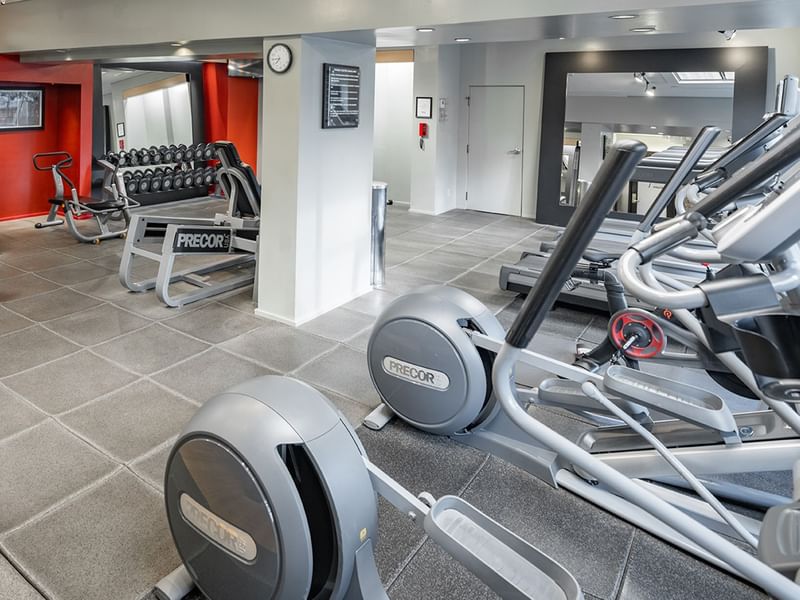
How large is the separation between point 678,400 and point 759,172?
4.10ft

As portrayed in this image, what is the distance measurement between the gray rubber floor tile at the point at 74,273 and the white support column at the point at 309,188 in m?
1.82

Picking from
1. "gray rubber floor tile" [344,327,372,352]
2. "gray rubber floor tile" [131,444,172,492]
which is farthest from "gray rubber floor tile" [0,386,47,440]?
"gray rubber floor tile" [344,327,372,352]

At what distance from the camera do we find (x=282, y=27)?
12.4 ft

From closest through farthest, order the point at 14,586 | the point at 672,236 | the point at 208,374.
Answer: the point at 672,236 < the point at 14,586 < the point at 208,374

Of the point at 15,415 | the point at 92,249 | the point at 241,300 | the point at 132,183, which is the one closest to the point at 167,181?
the point at 132,183

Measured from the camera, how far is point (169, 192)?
8.29m

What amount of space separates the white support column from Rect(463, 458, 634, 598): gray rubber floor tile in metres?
2.18

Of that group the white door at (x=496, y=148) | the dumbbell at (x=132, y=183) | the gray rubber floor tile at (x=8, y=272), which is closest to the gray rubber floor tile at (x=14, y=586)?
the gray rubber floor tile at (x=8, y=272)

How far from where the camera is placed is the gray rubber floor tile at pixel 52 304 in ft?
13.9

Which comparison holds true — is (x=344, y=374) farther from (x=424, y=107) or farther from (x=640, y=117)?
(x=424, y=107)

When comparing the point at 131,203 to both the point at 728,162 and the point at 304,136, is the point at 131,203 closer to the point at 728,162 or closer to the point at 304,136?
the point at 304,136

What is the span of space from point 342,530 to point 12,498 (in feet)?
5.10

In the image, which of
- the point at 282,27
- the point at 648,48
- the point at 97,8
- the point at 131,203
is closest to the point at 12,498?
the point at 282,27

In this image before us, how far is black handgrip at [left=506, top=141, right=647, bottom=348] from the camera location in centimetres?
102
